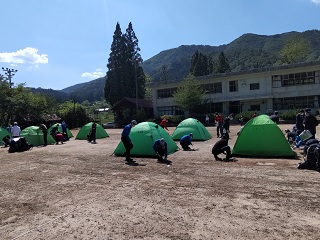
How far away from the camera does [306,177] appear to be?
289 inches

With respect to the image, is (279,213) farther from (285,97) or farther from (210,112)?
(210,112)

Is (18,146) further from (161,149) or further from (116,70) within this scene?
(116,70)

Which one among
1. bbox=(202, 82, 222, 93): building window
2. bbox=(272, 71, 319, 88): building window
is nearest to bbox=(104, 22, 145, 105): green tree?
bbox=(202, 82, 222, 93): building window

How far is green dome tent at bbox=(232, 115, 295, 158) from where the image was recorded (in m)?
10.4

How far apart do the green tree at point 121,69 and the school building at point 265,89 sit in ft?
30.9

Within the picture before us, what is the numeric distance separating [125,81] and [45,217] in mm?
47180

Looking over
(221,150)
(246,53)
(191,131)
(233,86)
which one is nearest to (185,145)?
(221,150)

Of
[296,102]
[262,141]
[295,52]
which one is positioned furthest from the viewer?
[295,52]

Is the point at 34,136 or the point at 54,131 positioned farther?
the point at 54,131

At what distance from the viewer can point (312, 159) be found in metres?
8.26

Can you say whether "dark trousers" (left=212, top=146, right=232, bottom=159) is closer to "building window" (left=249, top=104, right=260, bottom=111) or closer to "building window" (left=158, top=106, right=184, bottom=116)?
"building window" (left=249, top=104, right=260, bottom=111)

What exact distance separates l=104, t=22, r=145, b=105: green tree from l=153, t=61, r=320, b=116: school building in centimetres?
942

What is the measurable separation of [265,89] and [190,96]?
31.5ft

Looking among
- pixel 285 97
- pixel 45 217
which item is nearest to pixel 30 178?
pixel 45 217
